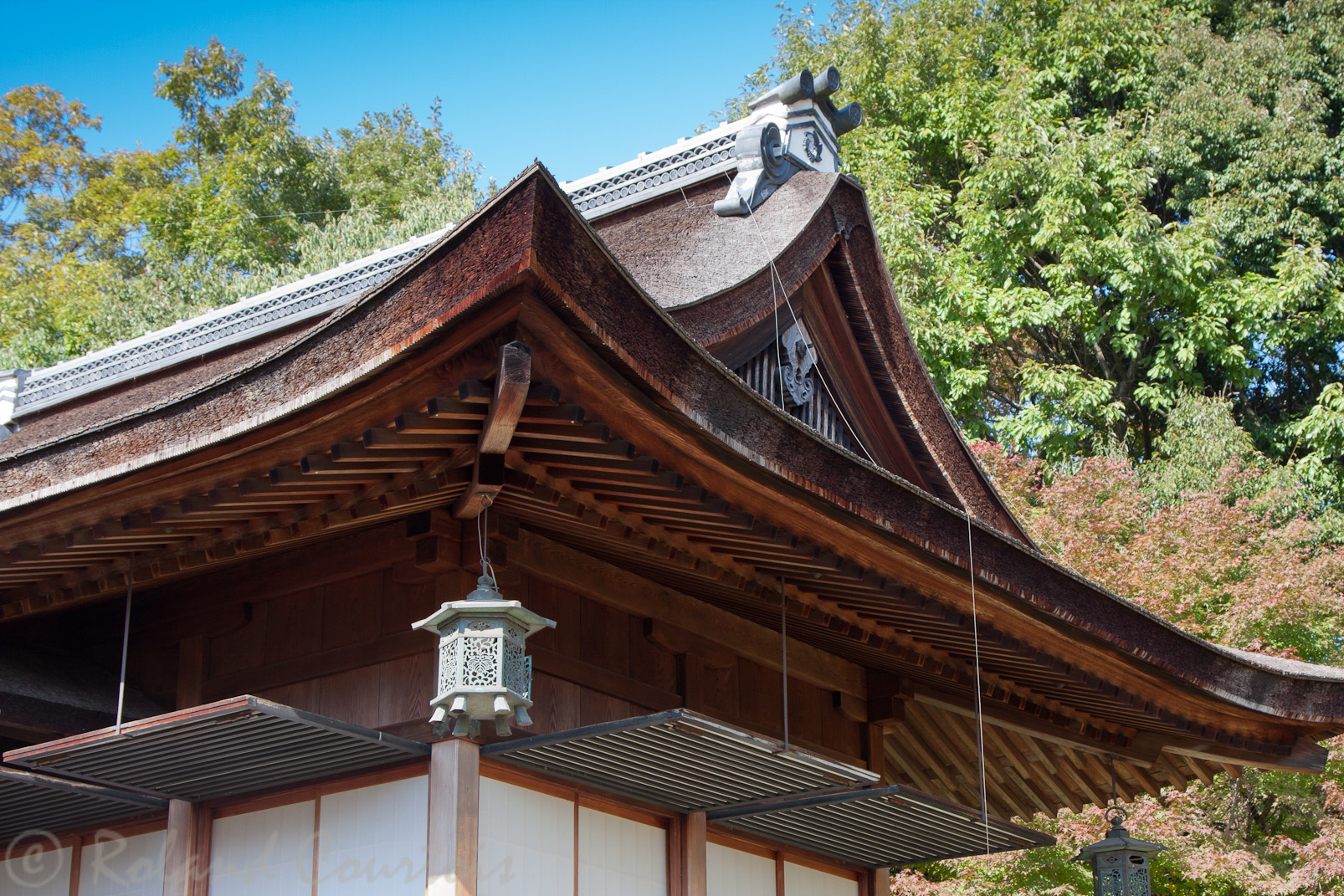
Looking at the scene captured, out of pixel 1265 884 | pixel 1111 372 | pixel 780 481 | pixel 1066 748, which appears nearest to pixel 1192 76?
pixel 1111 372

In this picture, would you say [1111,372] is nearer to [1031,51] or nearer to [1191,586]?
[1031,51]

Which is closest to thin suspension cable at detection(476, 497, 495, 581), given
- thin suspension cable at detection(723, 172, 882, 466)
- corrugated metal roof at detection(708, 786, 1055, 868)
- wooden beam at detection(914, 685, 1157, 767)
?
corrugated metal roof at detection(708, 786, 1055, 868)

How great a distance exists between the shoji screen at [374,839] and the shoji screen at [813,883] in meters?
2.35

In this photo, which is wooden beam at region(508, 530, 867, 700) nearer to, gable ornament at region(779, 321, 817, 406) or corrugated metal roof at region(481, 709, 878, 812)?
corrugated metal roof at region(481, 709, 878, 812)

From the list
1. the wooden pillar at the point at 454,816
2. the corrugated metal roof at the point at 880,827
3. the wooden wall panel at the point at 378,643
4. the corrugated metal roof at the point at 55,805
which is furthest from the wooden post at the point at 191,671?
the corrugated metal roof at the point at 880,827

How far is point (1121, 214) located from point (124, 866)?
751 inches

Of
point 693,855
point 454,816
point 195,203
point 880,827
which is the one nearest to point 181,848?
point 454,816

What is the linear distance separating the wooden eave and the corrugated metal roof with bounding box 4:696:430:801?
636 mm

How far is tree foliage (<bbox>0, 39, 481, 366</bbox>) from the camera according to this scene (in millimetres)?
22094

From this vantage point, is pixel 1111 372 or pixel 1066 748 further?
pixel 1111 372

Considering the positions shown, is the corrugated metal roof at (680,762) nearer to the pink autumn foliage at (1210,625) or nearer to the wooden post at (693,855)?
the wooden post at (693,855)

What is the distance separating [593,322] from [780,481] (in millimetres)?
1098

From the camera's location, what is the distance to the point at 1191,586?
13.7 metres

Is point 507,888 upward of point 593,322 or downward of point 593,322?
downward
